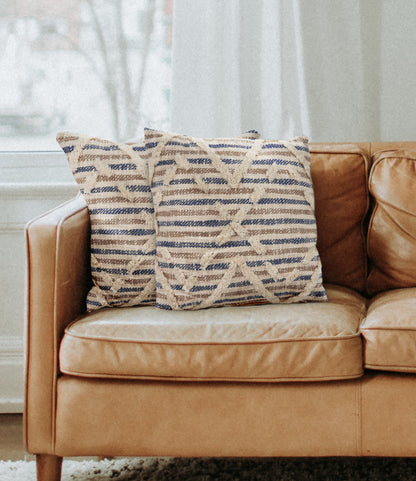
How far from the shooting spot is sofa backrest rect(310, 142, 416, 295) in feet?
Answer: 6.11

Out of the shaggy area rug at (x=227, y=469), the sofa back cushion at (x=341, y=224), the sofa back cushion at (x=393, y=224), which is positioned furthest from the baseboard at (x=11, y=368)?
the sofa back cushion at (x=393, y=224)

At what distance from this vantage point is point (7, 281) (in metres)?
2.31

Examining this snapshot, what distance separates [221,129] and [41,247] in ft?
3.26

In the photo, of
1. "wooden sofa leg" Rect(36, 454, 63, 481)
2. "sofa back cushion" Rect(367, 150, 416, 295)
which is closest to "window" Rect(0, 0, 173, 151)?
"sofa back cushion" Rect(367, 150, 416, 295)

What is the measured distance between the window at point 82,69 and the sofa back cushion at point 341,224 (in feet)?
2.63

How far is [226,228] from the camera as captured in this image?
161 centimetres

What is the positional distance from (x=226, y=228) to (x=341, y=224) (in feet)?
1.54

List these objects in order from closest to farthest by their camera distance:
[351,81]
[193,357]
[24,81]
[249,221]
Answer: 1. [193,357]
2. [249,221]
3. [351,81]
4. [24,81]

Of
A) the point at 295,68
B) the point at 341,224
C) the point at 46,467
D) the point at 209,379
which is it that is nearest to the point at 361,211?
the point at 341,224

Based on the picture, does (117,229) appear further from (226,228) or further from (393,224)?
(393,224)

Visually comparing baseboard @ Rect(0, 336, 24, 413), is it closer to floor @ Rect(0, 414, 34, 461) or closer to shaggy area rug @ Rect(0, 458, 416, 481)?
floor @ Rect(0, 414, 34, 461)

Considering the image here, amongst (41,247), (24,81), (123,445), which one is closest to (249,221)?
(41,247)

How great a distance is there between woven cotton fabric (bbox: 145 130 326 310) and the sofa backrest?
0.82ft

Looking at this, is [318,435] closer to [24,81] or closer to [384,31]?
[384,31]
